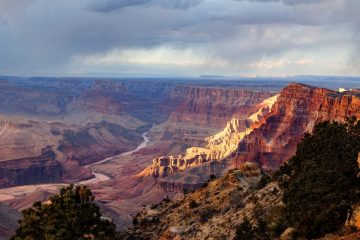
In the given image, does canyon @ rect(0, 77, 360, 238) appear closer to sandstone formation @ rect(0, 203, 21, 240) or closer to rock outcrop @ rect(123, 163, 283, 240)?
sandstone formation @ rect(0, 203, 21, 240)

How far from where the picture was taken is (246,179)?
3775 cm

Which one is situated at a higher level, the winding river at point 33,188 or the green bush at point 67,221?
the green bush at point 67,221

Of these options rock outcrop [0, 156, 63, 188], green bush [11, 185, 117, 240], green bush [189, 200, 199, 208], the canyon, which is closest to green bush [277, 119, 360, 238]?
green bush [189, 200, 199, 208]

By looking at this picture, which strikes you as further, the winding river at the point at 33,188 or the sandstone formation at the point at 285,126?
the winding river at the point at 33,188

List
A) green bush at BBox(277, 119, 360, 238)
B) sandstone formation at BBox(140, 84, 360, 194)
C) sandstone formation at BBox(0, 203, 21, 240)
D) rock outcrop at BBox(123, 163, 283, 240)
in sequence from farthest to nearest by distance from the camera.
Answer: sandstone formation at BBox(140, 84, 360, 194)
sandstone formation at BBox(0, 203, 21, 240)
rock outcrop at BBox(123, 163, 283, 240)
green bush at BBox(277, 119, 360, 238)

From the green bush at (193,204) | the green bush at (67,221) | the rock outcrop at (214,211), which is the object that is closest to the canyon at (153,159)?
the rock outcrop at (214,211)

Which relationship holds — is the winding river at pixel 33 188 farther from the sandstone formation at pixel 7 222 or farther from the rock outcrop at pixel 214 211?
the rock outcrop at pixel 214 211

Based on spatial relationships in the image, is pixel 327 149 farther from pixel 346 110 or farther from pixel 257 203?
pixel 346 110

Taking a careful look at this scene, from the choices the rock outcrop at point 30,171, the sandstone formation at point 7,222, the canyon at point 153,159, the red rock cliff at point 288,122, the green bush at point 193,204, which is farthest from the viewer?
the rock outcrop at point 30,171

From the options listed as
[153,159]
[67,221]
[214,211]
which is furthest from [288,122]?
[67,221]

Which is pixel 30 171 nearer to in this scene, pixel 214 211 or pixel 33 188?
pixel 33 188

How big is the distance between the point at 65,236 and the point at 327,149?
16064mm

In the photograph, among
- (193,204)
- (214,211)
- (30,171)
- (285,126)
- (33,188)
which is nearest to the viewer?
(214,211)

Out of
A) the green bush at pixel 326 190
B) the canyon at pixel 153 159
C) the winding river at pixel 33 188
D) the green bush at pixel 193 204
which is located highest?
the green bush at pixel 326 190
